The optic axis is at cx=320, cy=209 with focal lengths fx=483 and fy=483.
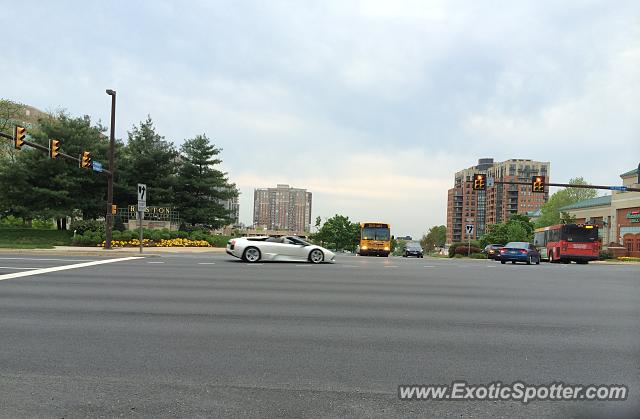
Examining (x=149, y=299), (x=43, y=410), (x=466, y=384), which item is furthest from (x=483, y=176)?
(x=43, y=410)

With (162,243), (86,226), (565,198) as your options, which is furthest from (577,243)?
(565,198)

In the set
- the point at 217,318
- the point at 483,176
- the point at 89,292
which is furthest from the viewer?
the point at 483,176

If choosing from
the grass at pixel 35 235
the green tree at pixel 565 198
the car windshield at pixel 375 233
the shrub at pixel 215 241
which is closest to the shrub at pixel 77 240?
the grass at pixel 35 235

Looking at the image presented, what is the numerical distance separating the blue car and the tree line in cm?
2395

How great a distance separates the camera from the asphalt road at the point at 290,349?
421 centimetres

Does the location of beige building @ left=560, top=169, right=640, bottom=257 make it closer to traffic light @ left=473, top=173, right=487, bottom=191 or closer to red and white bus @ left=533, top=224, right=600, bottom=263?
red and white bus @ left=533, top=224, right=600, bottom=263

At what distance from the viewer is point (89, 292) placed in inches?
400

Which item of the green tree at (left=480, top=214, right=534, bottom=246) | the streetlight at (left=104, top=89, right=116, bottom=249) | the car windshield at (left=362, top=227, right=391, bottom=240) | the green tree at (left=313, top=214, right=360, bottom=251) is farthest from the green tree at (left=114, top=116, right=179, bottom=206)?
the green tree at (left=480, top=214, right=534, bottom=246)

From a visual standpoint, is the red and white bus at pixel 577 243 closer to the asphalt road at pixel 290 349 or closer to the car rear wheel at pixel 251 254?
the car rear wheel at pixel 251 254

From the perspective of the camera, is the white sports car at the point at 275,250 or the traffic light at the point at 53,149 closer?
the white sports car at the point at 275,250

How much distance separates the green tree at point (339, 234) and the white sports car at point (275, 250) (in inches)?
3603

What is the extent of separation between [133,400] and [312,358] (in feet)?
6.67

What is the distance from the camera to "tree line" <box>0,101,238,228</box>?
36969 mm

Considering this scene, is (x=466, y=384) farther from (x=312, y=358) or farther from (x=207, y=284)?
(x=207, y=284)
